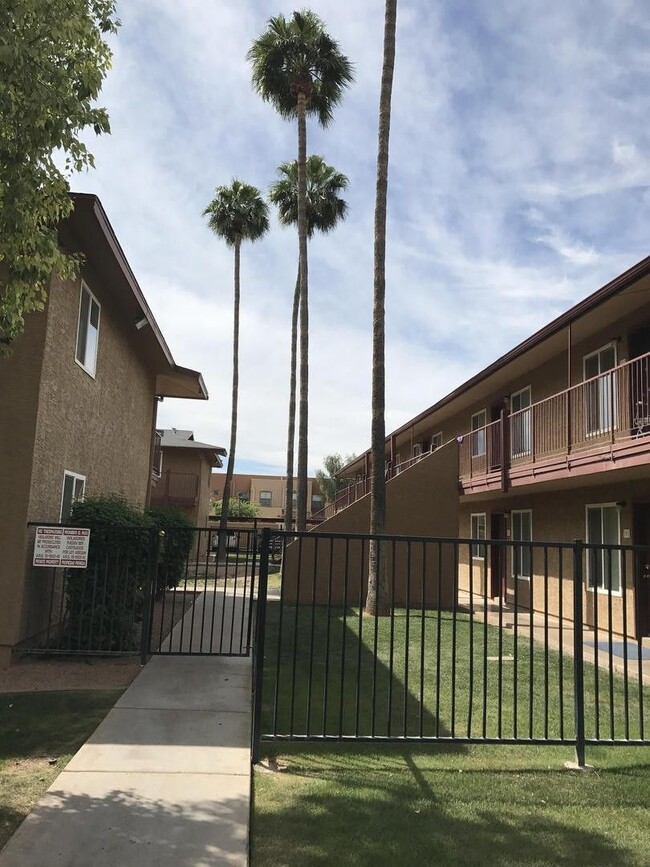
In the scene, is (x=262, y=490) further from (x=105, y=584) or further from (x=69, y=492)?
(x=105, y=584)

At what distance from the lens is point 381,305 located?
14.7 metres

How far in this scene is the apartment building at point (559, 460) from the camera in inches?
422

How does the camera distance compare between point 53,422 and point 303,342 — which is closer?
point 53,422

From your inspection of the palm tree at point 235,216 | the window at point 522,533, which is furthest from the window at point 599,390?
the palm tree at point 235,216

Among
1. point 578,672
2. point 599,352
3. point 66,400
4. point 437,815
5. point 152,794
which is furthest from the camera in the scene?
point 599,352

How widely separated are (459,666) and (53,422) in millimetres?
6341

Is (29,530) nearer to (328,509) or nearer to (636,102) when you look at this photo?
(636,102)

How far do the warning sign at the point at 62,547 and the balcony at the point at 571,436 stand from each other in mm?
7600

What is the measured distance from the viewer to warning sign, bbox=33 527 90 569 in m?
7.81

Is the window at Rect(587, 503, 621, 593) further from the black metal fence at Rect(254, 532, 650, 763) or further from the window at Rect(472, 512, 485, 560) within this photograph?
the window at Rect(472, 512, 485, 560)

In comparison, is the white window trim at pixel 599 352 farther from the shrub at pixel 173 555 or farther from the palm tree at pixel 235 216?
the palm tree at pixel 235 216

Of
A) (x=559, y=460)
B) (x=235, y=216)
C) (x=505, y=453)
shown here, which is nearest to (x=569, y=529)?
(x=505, y=453)

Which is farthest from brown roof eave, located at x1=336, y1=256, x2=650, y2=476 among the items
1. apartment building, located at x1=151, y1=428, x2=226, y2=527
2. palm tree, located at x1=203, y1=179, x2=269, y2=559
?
apartment building, located at x1=151, y1=428, x2=226, y2=527

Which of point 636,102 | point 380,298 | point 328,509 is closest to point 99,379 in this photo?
point 380,298
